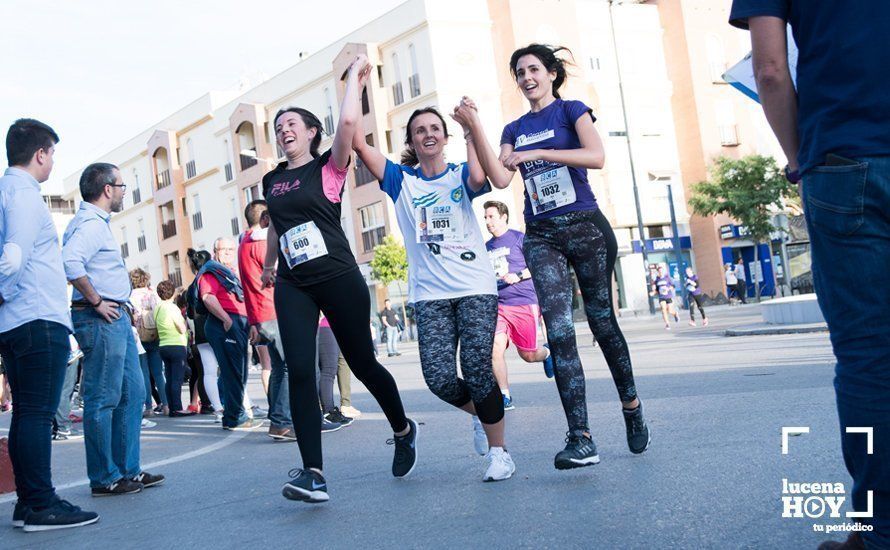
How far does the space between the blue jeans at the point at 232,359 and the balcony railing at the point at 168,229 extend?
2136 inches

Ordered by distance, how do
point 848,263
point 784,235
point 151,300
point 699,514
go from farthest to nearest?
point 784,235
point 151,300
point 699,514
point 848,263

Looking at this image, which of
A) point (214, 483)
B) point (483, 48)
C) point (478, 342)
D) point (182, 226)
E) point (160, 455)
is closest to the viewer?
point (478, 342)

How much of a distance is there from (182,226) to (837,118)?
6092 centimetres

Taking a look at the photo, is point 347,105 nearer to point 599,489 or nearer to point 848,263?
point 599,489

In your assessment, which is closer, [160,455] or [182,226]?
[160,455]

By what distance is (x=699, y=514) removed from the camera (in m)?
3.45

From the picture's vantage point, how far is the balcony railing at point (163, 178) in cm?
6156

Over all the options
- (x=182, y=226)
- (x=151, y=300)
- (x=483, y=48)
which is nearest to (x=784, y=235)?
(x=483, y=48)

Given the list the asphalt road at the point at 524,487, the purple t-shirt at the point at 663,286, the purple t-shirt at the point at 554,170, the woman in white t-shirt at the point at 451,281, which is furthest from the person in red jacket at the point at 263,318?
the purple t-shirt at the point at 663,286

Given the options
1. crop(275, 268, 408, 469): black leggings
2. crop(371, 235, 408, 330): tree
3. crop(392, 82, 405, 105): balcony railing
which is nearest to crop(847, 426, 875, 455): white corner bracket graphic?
crop(275, 268, 408, 469): black leggings

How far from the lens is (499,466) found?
15.4 feet

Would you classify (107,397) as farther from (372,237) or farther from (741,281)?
(741,281)

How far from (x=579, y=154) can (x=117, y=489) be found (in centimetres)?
350

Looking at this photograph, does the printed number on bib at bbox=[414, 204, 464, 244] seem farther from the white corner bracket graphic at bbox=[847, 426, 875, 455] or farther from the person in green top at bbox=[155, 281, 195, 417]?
the person in green top at bbox=[155, 281, 195, 417]
